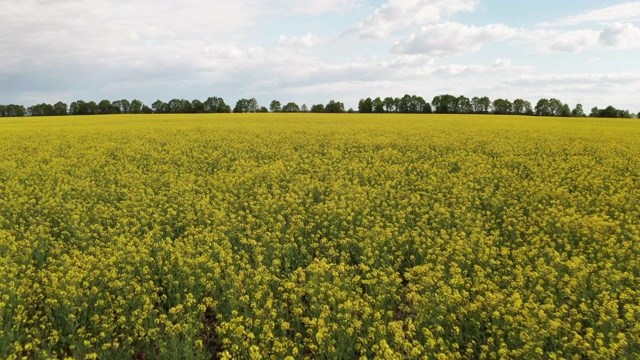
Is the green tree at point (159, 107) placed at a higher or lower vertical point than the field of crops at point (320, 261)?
higher

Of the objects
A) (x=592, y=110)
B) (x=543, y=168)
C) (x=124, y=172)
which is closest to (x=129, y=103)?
(x=124, y=172)

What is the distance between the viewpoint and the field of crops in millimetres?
4953

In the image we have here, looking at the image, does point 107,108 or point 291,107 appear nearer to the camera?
point 107,108

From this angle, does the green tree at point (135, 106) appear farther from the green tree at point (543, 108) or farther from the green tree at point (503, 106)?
the green tree at point (543, 108)

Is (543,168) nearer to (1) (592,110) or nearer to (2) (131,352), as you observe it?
(2) (131,352)

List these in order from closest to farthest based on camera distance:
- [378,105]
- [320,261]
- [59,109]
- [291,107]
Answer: [320,261]
[59,109]
[378,105]
[291,107]

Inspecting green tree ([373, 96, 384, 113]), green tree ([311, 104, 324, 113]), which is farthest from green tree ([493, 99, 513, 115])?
green tree ([311, 104, 324, 113])

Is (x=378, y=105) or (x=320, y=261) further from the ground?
(x=378, y=105)

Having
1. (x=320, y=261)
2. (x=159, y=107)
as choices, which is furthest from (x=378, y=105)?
(x=320, y=261)

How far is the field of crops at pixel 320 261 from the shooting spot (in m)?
4.95

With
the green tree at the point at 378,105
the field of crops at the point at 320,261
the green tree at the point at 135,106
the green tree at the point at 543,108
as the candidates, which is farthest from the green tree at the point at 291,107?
the field of crops at the point at 320,261

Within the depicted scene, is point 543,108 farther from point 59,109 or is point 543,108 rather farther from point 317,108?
point 59,109

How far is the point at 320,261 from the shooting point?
689 centimetres

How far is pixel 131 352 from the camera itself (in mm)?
4949
